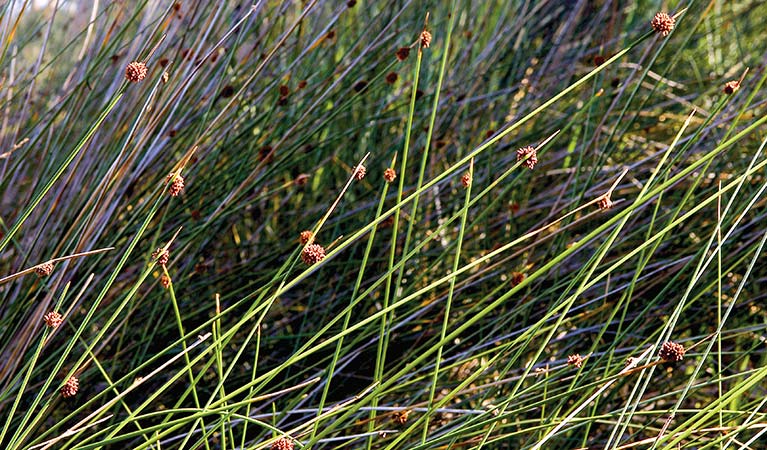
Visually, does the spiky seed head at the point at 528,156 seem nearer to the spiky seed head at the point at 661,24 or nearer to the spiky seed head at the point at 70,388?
the spiky seed head at the point at 661,24

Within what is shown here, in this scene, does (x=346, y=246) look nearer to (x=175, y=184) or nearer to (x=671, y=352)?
(x=175, y=184)

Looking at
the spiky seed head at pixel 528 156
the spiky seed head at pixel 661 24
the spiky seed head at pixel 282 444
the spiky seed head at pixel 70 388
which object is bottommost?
the spiky seed head at pixel 282 444

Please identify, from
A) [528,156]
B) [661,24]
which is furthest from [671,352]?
[661,24]

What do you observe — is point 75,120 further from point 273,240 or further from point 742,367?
point 742,367

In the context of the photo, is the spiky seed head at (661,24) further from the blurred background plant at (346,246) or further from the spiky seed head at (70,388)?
the spiky seed head at (70,388)

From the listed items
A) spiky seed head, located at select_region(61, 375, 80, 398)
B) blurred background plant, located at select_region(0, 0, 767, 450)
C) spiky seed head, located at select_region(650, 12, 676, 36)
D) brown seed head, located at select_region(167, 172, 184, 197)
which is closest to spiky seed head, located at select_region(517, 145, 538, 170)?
blurred background plant, located at select_region(0, 0, 767, 450)

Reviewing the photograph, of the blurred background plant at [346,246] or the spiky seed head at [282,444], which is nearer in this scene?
the spiky seed head at [282,444]

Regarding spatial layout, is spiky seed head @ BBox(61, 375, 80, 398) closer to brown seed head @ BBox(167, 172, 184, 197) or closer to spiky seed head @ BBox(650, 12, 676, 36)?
brown seed head @ BBox(167, 172, 184, 197)

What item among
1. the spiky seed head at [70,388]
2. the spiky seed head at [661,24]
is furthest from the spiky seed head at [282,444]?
the spiky seed head at [661,24]

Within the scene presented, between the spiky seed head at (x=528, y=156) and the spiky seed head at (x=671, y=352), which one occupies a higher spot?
the spiky seed head at (x=528, y=156)
